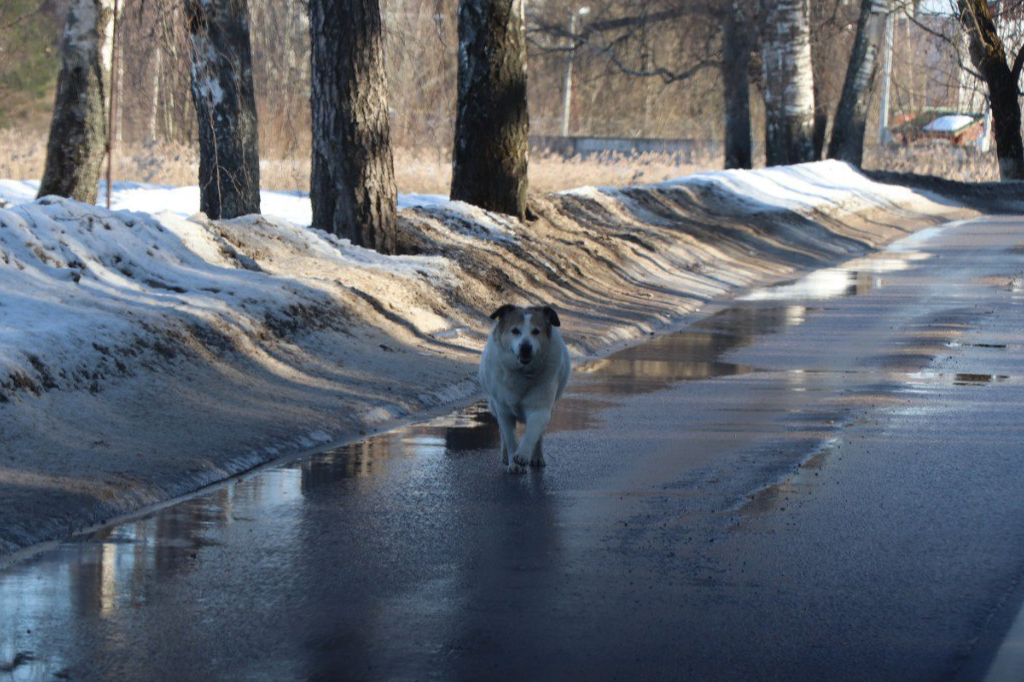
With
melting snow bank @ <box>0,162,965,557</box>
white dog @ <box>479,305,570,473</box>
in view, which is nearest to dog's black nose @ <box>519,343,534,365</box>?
white dog @ <box>479,305,570,473</box>

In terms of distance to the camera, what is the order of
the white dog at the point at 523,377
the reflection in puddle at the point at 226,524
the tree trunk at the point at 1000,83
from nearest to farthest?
the reflection in puddle at the point at 226,524 → the white dog at the point at 523,377 → the tree trunk at the point at 1000,83

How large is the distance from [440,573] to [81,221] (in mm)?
7590

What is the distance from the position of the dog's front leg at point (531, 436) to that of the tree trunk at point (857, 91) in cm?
3846

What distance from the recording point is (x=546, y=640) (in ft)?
20.0

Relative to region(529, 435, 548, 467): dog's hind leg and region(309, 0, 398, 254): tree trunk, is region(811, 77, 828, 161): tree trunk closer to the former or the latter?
region(309, 0, 398, 254): tree trunk

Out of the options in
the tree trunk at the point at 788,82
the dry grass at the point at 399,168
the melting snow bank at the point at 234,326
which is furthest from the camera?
the tree trunk at the point at 788,82

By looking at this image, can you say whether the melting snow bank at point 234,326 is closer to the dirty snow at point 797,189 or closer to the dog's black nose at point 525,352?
the dog's black nose at point 525,352

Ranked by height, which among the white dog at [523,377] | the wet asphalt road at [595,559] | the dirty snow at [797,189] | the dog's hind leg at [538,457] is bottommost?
the wet asphalt road at [595,559]

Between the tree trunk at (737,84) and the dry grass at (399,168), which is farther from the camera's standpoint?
the tree trunk at (737,84)

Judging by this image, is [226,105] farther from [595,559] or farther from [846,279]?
[595,559]

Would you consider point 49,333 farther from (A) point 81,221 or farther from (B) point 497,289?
(B) point 497,289

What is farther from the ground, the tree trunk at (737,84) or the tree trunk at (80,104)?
the tree trunk at (737,84)

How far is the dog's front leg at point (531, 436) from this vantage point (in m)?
9.45

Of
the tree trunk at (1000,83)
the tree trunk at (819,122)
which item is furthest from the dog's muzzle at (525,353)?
the tree trunk at (1000,83)
